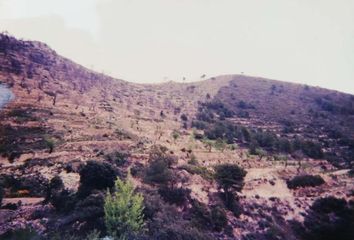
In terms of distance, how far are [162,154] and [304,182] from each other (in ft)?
62.3

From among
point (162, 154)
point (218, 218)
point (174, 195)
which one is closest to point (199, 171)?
point (162, 154)

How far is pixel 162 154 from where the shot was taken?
41.5m

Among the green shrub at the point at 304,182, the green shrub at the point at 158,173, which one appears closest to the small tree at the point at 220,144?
the green shrub at the point at 304,182

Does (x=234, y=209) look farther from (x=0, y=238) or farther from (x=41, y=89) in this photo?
(x=41, y=89)

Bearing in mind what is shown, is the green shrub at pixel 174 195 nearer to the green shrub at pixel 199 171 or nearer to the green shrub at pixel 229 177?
the green shrub at pixel 229 177

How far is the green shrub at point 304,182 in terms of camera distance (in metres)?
43.0

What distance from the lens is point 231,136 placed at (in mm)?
63406

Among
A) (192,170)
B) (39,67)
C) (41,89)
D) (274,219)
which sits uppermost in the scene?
(39,67)

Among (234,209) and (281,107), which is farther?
(281,107)

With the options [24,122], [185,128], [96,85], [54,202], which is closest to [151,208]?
[54,202]

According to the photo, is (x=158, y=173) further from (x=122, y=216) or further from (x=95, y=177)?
(x=122, y=216)

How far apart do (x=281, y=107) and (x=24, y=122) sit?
63.5 m

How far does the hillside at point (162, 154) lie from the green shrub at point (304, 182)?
15 cm

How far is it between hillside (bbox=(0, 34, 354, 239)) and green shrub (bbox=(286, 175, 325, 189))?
15 cm
